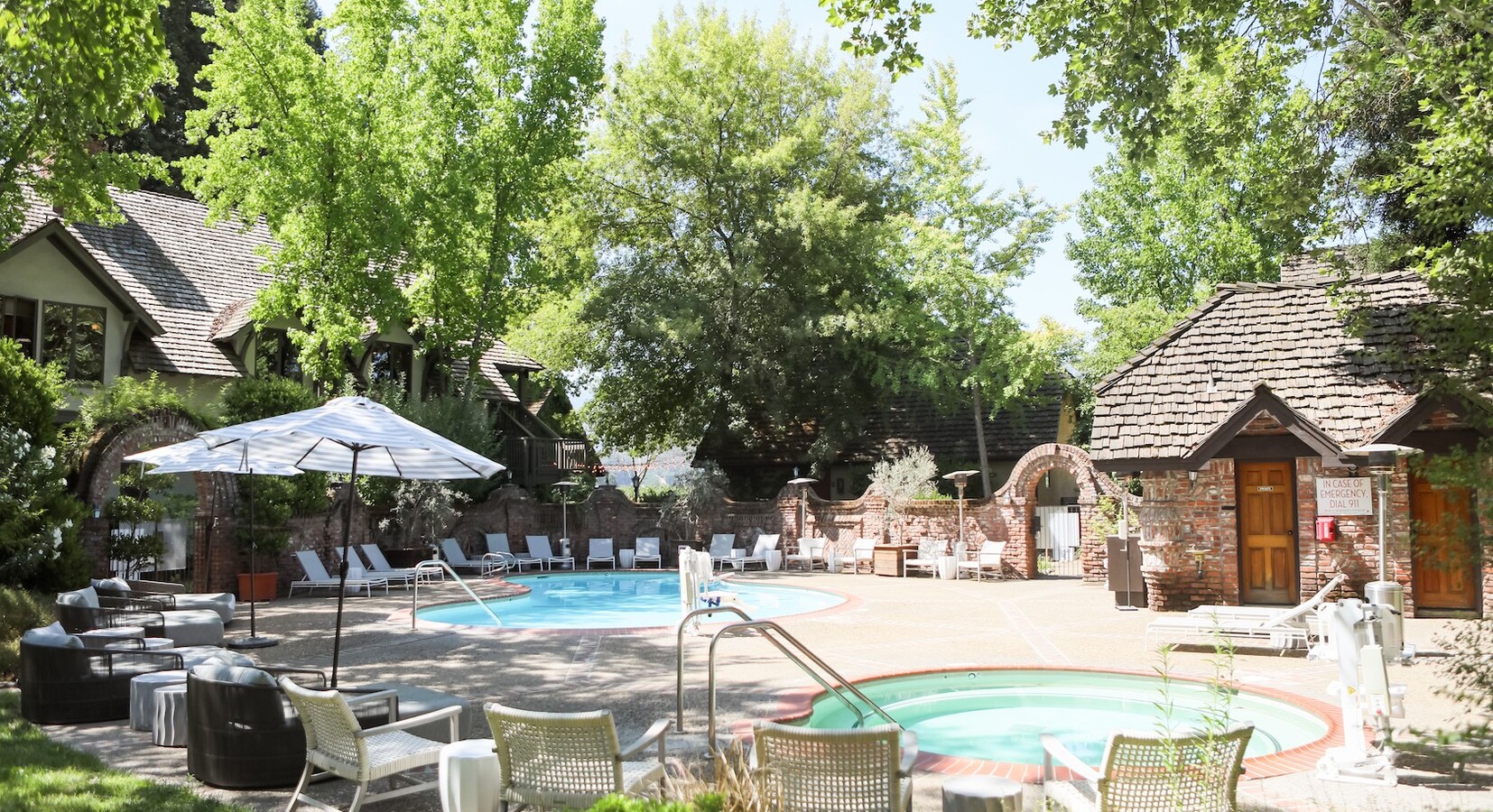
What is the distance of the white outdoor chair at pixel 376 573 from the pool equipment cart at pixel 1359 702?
51.9 ft

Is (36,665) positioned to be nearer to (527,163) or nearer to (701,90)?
(527,163)

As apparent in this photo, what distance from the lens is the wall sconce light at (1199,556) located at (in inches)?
627

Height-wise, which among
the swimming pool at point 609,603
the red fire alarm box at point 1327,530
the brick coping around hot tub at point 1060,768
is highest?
the red fire alarm box at point 1327,530

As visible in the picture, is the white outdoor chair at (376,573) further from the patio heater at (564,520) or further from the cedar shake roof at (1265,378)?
the cedar shake roof at (1265,378)

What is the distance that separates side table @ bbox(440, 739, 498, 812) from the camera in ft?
17.9

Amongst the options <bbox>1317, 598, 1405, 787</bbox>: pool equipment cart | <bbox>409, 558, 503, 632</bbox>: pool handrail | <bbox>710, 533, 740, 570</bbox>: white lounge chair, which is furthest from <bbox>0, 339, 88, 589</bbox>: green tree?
<bbox>1317, 598, 1405, 787</bbox>: pool equipment cart

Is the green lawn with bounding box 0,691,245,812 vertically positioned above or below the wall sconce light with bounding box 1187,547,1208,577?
below

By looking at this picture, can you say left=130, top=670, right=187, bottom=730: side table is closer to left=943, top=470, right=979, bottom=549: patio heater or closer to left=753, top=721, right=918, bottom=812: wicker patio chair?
left=753, top=721, right=918, bottom=812: wicker patio chair

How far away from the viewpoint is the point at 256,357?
25.4m

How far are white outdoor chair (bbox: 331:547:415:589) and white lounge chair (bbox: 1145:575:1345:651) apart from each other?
13.0 m

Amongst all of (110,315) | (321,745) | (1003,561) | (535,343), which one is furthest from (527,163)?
(321,745)

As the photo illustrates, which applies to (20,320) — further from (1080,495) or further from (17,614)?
(1080,495)

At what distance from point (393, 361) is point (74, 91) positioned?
19.6 metres

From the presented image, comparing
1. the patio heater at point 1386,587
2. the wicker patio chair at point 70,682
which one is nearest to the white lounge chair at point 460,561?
the wicker patio chair at point 70,682
